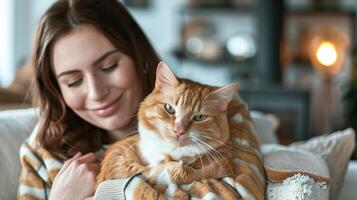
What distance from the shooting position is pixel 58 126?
1687mm

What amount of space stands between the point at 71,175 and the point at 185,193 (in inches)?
14.3

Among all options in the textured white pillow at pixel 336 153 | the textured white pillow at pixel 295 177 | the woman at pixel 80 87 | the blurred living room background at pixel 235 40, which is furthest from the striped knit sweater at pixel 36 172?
the blurred living room background at pixel 235 40

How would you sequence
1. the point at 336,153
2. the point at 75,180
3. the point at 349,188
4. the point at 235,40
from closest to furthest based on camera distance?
the point at 75,180 < the point at 336,153 < the point at 349,188 < the point at 235,40

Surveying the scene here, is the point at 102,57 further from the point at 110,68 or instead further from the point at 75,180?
the point at 75,180

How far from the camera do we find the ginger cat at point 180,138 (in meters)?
1.26

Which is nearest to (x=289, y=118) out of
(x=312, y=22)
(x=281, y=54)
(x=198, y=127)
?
(x=281, y=54)

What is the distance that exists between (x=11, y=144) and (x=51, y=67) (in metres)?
0.26

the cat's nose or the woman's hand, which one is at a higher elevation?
the cat's nose

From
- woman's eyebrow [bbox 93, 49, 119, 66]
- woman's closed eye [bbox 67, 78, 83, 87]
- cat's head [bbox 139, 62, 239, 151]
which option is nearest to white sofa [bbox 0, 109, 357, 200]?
woman's closed eye [bbox 67, 78, 83, 87]

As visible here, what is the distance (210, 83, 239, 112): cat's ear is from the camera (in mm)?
1310

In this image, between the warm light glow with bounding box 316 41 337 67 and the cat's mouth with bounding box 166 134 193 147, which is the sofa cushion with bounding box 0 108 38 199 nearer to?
the cat's mouth with bounding box 166 134 193 147

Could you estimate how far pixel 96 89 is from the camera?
1532 mm

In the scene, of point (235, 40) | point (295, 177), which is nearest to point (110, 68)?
point (295, 177)

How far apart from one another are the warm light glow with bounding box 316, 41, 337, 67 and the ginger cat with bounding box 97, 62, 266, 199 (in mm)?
3373
